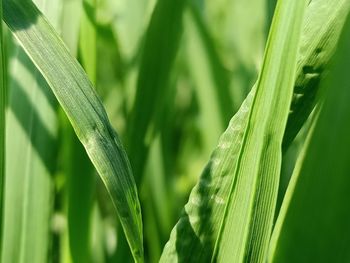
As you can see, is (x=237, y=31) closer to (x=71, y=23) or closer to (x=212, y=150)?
(x=71, y=23)

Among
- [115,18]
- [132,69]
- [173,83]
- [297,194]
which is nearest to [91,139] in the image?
[297,194]

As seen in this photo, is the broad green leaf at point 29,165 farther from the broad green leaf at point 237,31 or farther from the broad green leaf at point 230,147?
the broad green leaf at point 237,31

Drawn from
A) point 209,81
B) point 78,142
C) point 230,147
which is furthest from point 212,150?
point 209,81

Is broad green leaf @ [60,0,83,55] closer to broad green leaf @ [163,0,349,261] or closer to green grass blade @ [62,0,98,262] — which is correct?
green grass blade @ [62,0,98,262]

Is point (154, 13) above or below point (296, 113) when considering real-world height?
above

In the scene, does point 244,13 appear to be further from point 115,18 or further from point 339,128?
point 339,128

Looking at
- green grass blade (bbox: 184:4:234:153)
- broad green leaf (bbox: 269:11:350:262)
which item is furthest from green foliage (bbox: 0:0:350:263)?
green grass blade (bbox: 184:4:234:153)
